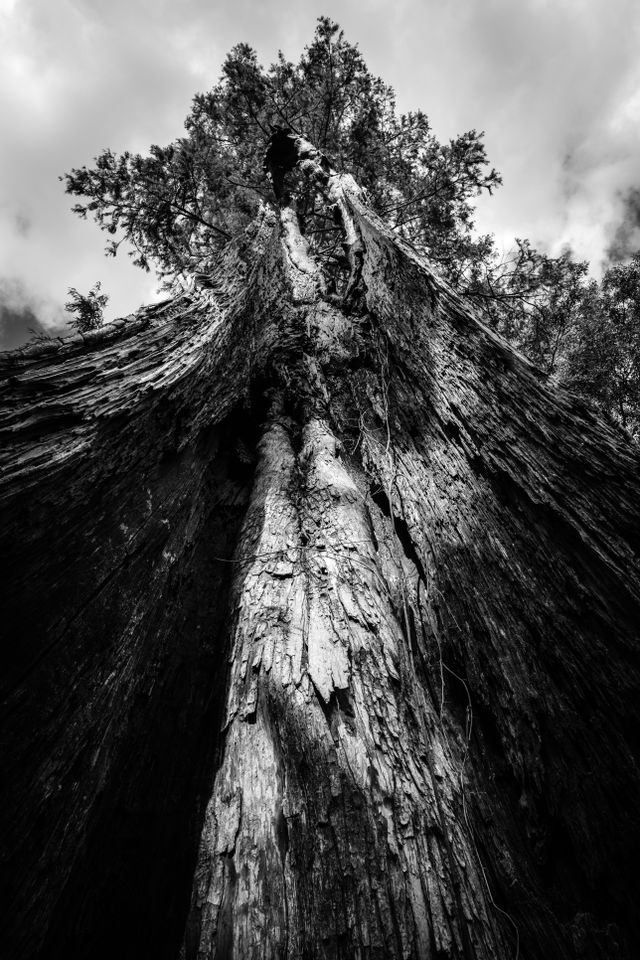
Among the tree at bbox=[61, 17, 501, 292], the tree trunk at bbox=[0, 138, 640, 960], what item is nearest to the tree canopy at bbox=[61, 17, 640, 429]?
the tree at bbox=[61, 17, 501, 292]

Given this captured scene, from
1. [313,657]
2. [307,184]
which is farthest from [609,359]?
[313,657]

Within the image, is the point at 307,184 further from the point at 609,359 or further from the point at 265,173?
the point at 609,359

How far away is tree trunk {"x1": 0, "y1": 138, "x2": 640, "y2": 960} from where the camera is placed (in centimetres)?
122

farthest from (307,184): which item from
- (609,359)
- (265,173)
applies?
(609,359)

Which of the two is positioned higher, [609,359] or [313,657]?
[609,359]

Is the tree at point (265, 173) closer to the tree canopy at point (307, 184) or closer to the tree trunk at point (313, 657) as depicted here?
the tree canopy at point (307, 184)

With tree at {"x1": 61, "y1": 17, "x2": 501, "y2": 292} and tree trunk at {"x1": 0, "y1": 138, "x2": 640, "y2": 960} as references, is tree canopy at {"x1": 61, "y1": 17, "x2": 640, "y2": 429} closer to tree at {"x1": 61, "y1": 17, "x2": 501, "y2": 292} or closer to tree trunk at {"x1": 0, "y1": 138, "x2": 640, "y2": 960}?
tree at {"x1": 61, "y1": 17, "x2": 501, "y2": 292}

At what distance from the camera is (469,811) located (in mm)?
1440

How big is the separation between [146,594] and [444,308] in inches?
117

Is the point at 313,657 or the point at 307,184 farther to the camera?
the point at 307,184

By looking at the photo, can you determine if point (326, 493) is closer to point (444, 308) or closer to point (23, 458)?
point (23, 458)

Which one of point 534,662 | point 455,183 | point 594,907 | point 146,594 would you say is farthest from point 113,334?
point 455,183

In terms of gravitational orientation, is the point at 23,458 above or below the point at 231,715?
above

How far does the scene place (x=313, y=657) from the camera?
1639 millimetres
